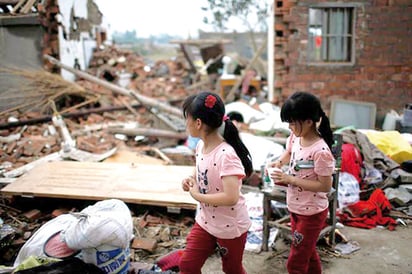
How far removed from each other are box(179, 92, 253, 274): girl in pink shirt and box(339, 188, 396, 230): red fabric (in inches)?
94.8

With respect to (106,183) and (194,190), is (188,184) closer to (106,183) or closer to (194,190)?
(194,190)

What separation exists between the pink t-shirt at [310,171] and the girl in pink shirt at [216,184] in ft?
1.35

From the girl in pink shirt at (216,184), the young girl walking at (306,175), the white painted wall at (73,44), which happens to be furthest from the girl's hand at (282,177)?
the white painted wall at (73,44)

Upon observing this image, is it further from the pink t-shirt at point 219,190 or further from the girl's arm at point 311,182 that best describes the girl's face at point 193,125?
the girl's arm at point 311,182

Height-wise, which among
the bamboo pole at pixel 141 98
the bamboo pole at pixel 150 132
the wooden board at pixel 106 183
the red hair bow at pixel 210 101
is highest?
the red hair bow at pixel 210 101

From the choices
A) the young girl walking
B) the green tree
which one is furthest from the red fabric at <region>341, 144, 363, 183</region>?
the green tree

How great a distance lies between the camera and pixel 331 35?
844 cm

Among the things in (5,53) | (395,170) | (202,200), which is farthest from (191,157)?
(202,200)

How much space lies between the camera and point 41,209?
4418 millimetres

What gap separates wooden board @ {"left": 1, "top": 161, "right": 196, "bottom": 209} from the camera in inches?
162

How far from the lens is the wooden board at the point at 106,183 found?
4113 millimetres

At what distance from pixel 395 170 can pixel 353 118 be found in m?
3.13

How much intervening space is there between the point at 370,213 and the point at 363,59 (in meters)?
4.67

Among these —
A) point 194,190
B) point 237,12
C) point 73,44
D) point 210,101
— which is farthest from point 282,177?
point 237,12
